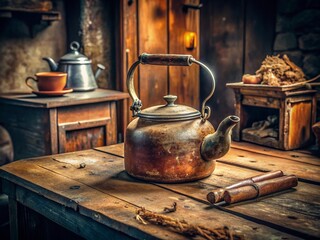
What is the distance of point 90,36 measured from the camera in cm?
427

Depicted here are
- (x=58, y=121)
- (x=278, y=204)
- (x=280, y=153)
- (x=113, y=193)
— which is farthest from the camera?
(x=58, y=121)

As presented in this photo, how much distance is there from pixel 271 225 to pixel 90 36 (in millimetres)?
3166

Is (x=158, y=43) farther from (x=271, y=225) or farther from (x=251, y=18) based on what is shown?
(x=271, y=225)

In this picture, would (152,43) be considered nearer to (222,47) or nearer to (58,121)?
(222,47)

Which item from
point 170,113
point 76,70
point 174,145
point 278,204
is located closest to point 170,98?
point 170,113

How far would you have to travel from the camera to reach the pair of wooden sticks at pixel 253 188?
1.66 meters

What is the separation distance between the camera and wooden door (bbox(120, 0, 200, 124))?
14.4 ft

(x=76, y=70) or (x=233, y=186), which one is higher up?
(x=76, y=70)

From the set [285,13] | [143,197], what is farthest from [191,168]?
[285,13]

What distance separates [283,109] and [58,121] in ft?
5.00

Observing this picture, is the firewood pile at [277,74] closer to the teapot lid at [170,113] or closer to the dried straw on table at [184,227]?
the teapot lid at [170,113]

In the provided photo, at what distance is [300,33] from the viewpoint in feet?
11.7

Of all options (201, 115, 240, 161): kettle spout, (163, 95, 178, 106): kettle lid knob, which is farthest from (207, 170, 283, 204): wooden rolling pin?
(163, 95, 178, 106): kettle lid knob

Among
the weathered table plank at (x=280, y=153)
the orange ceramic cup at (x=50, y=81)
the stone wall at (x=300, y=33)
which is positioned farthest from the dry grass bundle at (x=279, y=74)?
the orange ceramic cup at (x=50, y=81)
